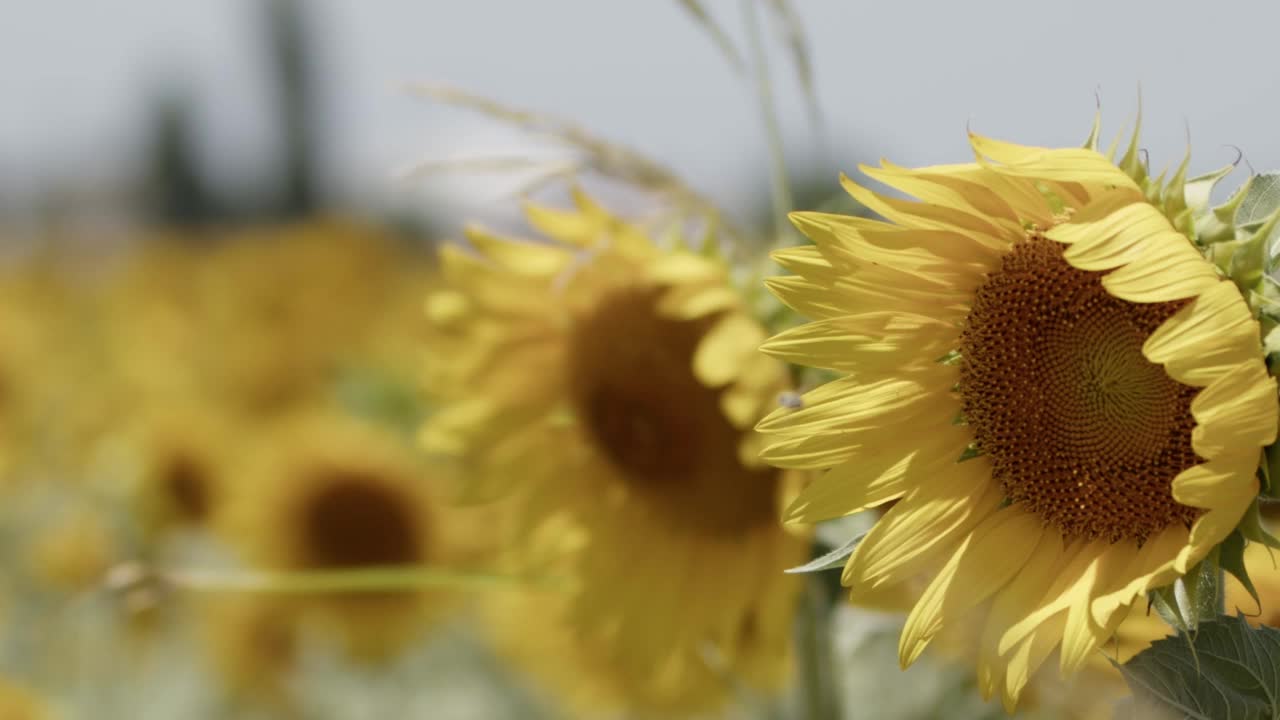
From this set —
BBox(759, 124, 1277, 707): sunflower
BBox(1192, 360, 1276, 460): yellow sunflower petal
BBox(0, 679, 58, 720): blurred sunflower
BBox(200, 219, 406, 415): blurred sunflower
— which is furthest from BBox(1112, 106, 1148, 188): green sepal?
BBox(200, 219, 406, 415): blurred sunflower

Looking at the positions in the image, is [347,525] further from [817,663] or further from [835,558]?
[835,558]

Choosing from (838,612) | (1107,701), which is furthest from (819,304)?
(838,612)

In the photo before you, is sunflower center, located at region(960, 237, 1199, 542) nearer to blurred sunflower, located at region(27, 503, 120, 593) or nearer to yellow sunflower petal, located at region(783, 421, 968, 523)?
yellow sunflower petal, located at region(783, 421, 968, 523)

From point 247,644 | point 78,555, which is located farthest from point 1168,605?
point 78,555

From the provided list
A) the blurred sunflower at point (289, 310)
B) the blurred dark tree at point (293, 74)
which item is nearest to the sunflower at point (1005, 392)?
the blurred sunflower at point (289, 310)

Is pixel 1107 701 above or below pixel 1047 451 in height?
below

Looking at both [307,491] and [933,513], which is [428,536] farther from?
[933,513]

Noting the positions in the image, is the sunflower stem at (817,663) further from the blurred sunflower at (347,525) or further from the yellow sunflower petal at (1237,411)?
the blurred sunflower at (347,525)
